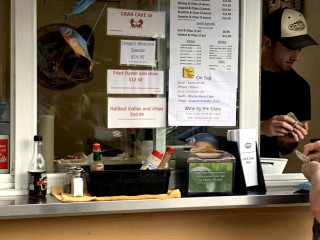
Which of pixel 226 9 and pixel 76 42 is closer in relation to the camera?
pixel 76 42

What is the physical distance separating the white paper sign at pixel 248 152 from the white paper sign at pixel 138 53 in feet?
1.56

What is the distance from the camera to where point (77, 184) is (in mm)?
1973

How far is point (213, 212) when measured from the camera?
2.17 meters

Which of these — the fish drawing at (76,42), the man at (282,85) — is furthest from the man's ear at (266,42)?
the fish drawing at (76,42)

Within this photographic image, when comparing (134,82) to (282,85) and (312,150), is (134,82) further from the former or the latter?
(282,85)

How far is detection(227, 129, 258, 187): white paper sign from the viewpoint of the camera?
2.20 metres

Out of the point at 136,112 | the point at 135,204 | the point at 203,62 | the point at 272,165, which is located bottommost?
the point at 135,204

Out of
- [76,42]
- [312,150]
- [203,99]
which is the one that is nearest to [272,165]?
[312,150]

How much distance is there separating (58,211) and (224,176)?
2.20 ft

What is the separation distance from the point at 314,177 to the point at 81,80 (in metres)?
1.02

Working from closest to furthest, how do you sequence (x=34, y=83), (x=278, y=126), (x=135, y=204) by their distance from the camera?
(x=135, y=204)
(x=34, y=83)
(x=278, y=126)

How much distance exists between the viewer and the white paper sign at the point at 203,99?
225cm

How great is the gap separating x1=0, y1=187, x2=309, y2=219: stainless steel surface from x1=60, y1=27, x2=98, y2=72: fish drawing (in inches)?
23.3

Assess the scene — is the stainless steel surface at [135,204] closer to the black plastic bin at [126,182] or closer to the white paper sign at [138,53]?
the black plastic bin at [126,182]
